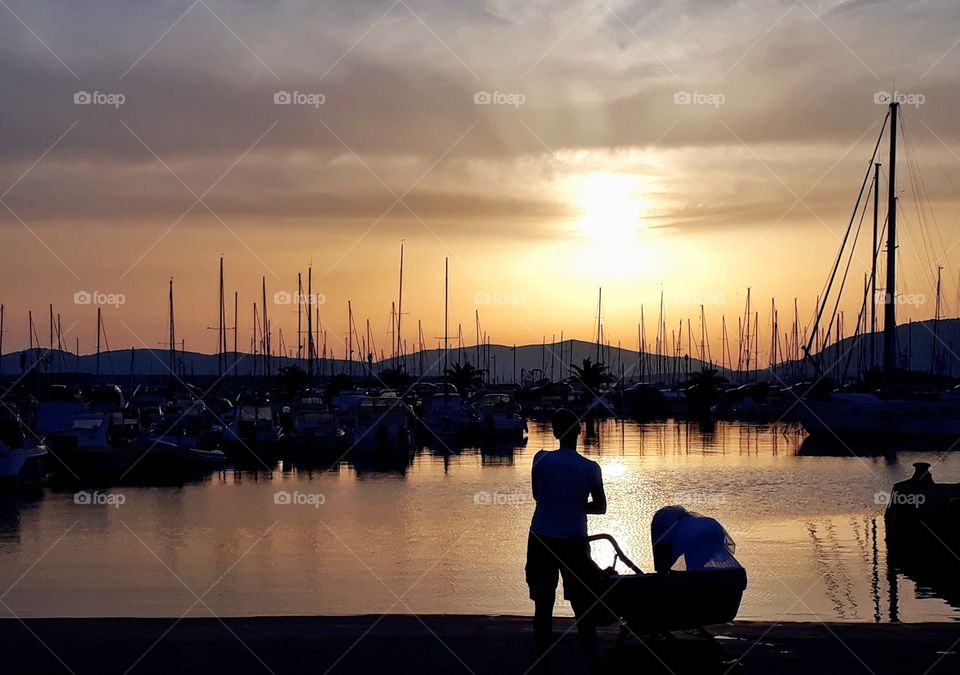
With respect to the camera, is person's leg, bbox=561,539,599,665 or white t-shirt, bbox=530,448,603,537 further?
white t-shirt, bbox=530,448,603,537

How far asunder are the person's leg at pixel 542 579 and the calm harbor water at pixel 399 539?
7.40 m

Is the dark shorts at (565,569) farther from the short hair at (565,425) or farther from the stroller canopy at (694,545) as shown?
the short hair at (565,425)

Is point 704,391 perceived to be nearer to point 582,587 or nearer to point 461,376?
point 461,376

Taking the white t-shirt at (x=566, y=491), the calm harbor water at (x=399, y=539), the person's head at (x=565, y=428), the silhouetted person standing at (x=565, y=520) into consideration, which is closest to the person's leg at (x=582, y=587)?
the silhouetted person standing at (x=565, y=520)

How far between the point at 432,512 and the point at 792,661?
2261cm

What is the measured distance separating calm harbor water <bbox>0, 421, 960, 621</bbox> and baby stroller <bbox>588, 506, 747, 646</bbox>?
8496 mm

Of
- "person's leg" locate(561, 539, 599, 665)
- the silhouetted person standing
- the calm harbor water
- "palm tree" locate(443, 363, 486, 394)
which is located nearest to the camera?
"person's leg" locate(561, 539, 599, 665)

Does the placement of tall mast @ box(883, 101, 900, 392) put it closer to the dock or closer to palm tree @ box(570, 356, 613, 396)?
the dock

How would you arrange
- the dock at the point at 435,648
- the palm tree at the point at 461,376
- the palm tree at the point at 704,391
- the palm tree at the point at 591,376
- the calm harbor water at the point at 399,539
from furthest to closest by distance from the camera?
the palm tree at the point at 591,376 → the palm tree at the point at 461,376 → the palm tree at the point at 704,391 → the calm harbor water at the point at 399,539 → the dock at the point at 435,648

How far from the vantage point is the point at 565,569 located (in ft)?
29.8

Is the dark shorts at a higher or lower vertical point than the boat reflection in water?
higher

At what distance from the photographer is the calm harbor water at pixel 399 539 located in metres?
18.0

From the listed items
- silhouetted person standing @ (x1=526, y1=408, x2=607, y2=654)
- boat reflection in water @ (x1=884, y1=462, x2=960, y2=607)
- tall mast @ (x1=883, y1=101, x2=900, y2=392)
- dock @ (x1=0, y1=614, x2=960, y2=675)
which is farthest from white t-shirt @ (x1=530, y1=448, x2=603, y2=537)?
tall mast @ (x1=883, y1=101, x2=900, y2=392)

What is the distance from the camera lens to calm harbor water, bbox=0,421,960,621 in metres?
18.0
